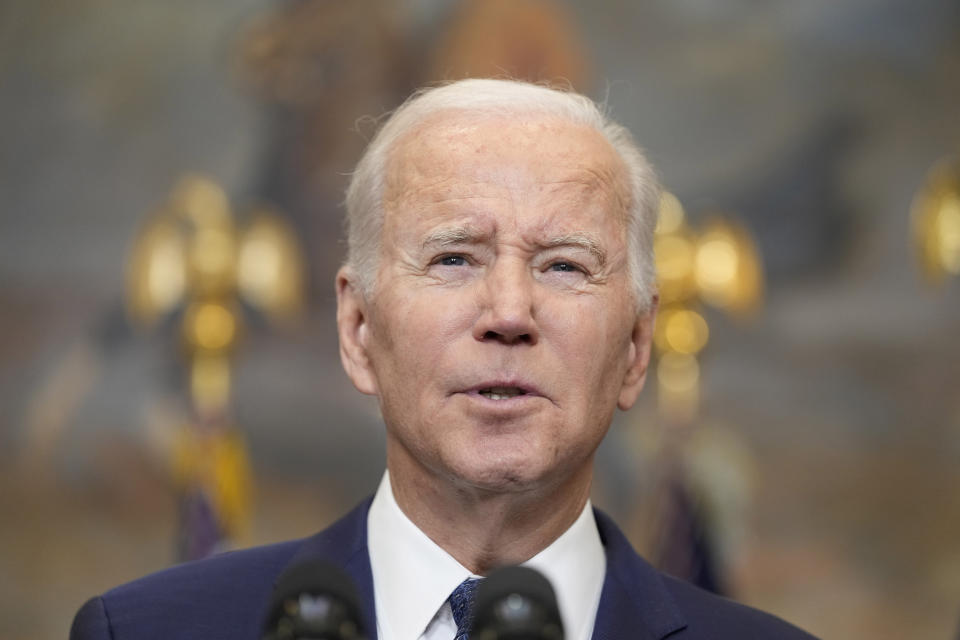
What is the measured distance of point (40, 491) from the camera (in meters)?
8.98

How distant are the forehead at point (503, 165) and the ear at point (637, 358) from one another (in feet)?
0.71

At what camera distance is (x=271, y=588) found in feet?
8.14

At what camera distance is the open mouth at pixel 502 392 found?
2311 millimetres

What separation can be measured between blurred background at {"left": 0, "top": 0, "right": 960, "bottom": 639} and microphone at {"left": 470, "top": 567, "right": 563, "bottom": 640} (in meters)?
6.88

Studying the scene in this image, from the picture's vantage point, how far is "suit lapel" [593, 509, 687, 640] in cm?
244

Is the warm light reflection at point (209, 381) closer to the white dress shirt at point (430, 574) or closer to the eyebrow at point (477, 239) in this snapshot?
the white dress shirt at point (430, 574)

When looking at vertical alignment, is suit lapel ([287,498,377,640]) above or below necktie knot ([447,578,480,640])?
above

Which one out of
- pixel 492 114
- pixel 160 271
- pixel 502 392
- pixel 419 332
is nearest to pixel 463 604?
pixel 502 392

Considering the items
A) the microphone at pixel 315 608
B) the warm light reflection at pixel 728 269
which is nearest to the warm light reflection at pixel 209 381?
the warm light reflection at pixel 728 269

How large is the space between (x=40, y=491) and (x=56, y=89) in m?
2.73

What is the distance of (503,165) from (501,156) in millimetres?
21

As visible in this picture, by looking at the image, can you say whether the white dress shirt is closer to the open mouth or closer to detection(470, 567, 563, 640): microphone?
the open mouth

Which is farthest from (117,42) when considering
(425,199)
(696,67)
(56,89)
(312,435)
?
(425,199)

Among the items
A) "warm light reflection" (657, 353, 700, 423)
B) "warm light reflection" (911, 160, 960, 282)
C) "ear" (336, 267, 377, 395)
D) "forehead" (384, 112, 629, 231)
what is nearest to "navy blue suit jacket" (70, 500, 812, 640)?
"ear" (336, 267, 377, 395)
